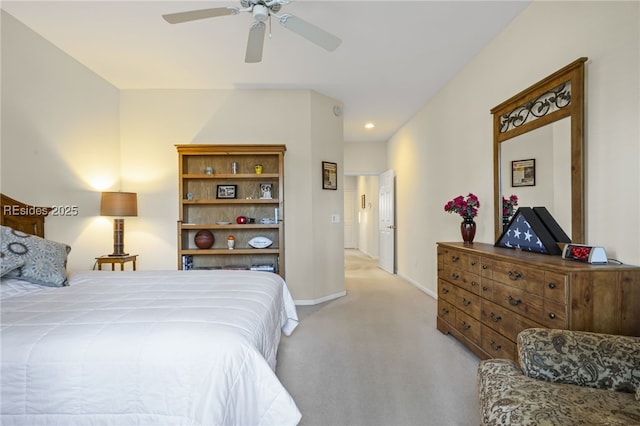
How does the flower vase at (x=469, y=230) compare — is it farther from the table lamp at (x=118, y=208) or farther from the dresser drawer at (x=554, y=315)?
the table lamp at (x=118, y=208)

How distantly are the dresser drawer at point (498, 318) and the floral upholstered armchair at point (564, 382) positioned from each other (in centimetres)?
77

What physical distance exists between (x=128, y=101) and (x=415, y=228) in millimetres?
4613

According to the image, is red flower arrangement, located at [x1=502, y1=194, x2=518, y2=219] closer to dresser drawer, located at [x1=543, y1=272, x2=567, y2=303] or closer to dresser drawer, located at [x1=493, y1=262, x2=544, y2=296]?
dresser drawer, located at [x1=493, y1=262, x2=544, y2=296]

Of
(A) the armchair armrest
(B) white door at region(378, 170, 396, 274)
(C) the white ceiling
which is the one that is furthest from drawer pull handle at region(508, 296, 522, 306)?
(B) white door at region(378, 170, 396, 274)

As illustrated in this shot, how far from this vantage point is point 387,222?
6.65 m

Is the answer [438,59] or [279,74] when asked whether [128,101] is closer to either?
[279,74]

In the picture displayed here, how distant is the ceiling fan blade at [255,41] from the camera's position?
7.22 feet

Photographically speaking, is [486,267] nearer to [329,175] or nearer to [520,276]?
[520,276]

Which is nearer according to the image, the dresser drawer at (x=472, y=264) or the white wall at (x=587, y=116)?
the white wall at (x=587, y=116)

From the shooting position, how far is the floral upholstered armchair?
110 cm

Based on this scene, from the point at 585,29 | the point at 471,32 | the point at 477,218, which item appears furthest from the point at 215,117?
the point at 585,29

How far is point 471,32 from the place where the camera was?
290 cm

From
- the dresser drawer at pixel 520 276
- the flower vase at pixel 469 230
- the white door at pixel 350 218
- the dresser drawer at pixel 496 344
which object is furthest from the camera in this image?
the white door at pixel 350 218

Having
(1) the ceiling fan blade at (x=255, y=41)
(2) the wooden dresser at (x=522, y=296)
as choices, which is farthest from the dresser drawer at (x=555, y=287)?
(1) the ceiling fan blade at (x=255, y=41)
